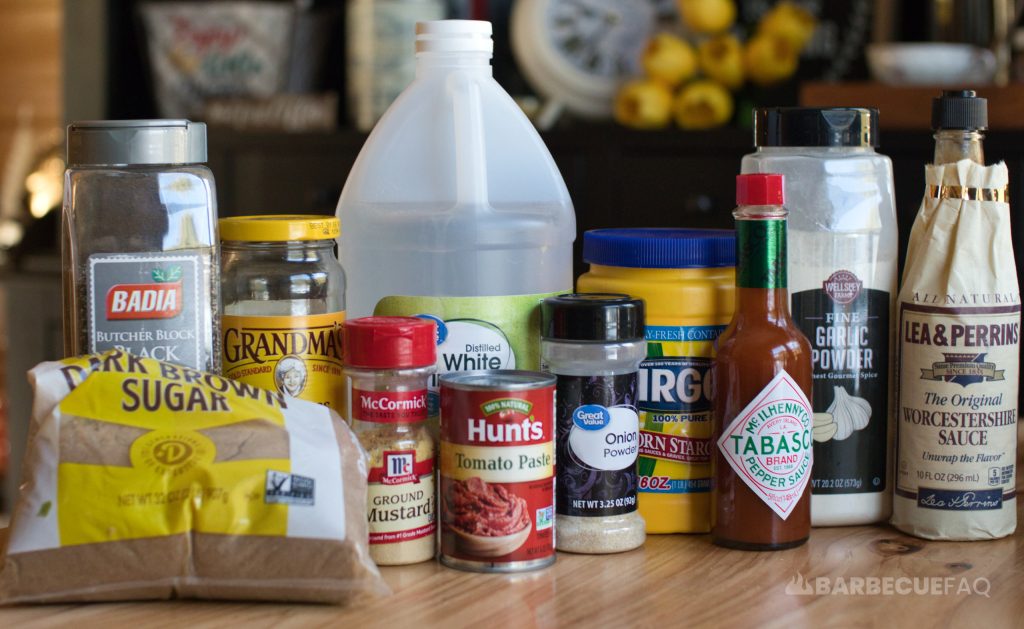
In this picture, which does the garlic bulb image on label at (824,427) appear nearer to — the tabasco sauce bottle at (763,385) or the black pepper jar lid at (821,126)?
the tabasco sauce bottle at (763,385)

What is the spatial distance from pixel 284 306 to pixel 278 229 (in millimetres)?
52

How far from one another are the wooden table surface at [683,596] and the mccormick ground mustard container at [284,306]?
0.14 m

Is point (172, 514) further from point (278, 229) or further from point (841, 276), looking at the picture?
point (841, 276)

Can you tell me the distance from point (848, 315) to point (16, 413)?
2189 mm

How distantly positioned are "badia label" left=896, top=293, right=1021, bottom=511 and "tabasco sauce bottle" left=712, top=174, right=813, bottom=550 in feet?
0.27

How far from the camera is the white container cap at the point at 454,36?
0.87 m

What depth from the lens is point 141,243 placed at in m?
0.76

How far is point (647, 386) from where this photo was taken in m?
0.81

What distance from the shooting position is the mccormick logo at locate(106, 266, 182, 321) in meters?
0.75

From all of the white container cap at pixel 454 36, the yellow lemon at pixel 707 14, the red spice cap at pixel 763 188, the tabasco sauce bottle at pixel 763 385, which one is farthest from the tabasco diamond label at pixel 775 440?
the yellow lemon at pixel 707 14

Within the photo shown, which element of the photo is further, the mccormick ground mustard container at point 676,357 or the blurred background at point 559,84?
the blurred background at point 559,84

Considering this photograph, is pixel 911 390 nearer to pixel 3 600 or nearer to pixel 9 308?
pixel 3 600

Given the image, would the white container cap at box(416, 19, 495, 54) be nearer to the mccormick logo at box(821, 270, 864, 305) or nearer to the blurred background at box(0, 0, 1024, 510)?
the mccormick logo at box(821, 270, 864, 305)

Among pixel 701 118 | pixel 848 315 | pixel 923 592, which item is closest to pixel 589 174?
pixel 701 118
